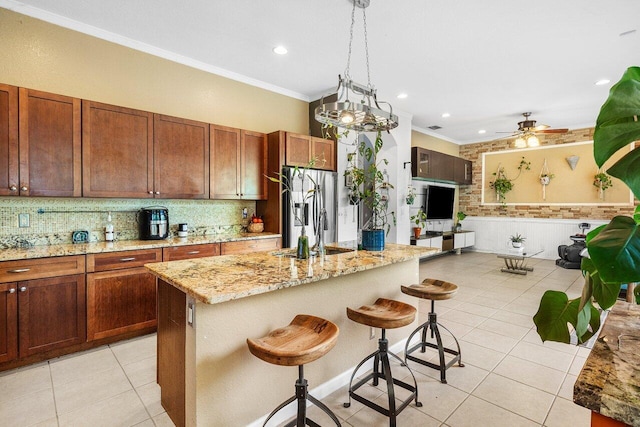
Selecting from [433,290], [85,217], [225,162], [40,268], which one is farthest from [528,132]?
[40,268]

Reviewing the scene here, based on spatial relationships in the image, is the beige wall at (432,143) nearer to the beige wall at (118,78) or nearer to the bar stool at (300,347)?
the beige wall at (118,78)

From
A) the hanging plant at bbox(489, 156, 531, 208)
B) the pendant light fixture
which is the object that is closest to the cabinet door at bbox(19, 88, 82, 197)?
the pendant light fixture

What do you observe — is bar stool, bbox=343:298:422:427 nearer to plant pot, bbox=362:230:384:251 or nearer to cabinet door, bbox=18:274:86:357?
plant pot, bbox=362:230:384:251

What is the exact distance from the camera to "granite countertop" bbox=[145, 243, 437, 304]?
1.61 m

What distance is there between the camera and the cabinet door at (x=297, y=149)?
438 centimetres

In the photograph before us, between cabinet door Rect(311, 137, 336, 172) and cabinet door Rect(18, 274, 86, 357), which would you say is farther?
cabinet door Rect(311, 137, 336, 172)

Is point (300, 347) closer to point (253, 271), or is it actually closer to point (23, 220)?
point (253, 271)

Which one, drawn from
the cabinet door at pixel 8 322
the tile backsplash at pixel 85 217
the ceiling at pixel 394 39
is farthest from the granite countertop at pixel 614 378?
the tile backsplash at pixel 85 217

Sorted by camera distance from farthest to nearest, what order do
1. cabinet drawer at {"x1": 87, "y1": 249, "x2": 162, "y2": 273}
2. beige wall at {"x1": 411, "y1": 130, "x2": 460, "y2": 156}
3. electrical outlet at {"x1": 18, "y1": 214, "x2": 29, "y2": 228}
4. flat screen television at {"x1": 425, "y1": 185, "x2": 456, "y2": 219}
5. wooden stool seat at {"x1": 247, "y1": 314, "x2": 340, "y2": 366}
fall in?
flat screen television at {"x1": 425, "y1": 185, "x2": 456, "y2": 219}, beige wall at {"x1": 411, "y1": 130, "x2": 460, "y2": 156}, electrical outlet at {"x1": 18, "y1": 214, "x2": 29, "y2": 228}, cabinet drawer at {"x1": 87, "y1": 249, "x2": 162, "y2": 273}, wooden stool seat at {"x1": 247, "y1": 314, "x2": 340, "y2": 366}

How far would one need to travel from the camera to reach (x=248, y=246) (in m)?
3.96

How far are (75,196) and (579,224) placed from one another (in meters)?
9.09

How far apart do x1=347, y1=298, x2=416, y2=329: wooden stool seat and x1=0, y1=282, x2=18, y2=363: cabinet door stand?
261 centimetres

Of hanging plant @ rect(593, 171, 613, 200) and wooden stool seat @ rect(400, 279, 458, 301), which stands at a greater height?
hanging plant @ rect(593, 171, 613, 200)

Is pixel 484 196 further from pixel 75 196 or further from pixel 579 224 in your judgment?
pixel 75 196
